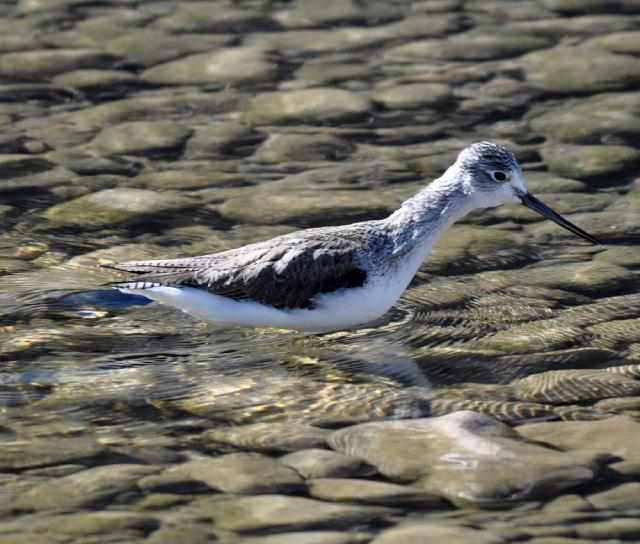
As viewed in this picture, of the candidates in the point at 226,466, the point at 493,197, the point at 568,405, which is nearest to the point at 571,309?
the point at 493,197

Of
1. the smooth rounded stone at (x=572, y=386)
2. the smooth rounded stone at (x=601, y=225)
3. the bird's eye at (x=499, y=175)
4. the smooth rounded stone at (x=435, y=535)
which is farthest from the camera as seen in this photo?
the smooth rounded stone at (x=601, y=225)

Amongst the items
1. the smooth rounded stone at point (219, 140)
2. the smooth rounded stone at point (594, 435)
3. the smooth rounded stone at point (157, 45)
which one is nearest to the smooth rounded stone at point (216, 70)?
the smooth rounded stone at point (157, 45)

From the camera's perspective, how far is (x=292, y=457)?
5.93 m

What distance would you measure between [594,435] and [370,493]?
1262 mm

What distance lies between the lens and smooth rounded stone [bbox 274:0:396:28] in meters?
13.6

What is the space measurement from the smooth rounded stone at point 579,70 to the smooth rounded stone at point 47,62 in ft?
13.6

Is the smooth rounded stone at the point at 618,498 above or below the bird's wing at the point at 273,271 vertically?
below

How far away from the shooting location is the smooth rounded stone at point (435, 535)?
498 centimetres

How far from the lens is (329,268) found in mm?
7391

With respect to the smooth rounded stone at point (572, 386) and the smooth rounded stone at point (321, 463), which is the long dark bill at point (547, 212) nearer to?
the smooth rounded stone at point (572, 386)

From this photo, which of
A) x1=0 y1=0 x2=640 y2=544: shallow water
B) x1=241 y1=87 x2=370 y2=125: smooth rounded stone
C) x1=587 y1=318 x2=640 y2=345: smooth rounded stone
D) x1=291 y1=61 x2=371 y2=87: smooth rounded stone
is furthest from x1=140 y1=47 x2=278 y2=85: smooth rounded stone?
x1=587 y1=318 x2=640 y2=345: smooth rounded stone

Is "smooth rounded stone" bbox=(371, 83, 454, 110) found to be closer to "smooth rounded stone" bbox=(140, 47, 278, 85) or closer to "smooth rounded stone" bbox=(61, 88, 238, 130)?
"smooth rounded stone" bbox=(140, 47, 278, 85)

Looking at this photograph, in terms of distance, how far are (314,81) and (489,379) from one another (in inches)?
221

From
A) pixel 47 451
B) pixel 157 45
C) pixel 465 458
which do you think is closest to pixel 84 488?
pixel 47 451
